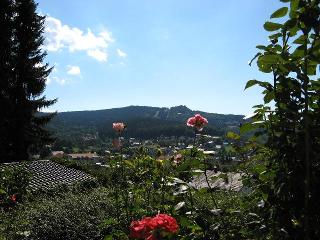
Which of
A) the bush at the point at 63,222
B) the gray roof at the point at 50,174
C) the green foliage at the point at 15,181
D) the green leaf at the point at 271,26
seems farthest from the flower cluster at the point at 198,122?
the gray roof at the point at 50,174

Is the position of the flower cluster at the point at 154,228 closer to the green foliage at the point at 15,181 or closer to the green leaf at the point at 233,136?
the green leaf at the point at 233,136

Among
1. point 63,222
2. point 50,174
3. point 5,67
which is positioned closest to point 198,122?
point 63,222

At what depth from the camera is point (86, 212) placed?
36.3ft

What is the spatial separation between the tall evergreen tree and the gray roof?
2480 mm

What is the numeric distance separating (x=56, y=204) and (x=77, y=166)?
20.4 meters

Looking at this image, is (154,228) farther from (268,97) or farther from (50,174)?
(50,174)

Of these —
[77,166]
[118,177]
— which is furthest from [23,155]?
[118,177]

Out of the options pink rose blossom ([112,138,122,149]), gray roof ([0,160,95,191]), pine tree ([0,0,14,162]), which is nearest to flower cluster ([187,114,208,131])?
pink rose blossom ([112,138,122,149])

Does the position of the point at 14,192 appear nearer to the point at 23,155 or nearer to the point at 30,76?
the point at 23,155

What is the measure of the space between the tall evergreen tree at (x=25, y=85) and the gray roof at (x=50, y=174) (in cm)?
248

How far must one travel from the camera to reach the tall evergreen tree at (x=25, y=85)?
31.2 metres

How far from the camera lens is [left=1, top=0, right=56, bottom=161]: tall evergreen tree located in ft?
102

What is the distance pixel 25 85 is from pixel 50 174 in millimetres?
8776

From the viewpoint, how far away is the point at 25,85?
3322cm
